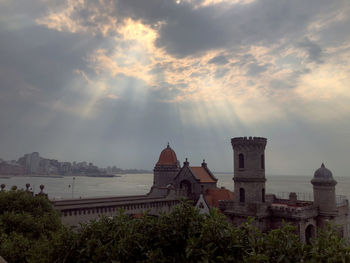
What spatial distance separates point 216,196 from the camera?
49.4 metres

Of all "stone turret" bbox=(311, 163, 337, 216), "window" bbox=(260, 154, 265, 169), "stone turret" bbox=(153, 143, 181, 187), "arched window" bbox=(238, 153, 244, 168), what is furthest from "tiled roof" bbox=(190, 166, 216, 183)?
"stone turret" bbox=(311, 163, 337, 216)

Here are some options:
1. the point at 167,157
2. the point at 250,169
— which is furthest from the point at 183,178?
the point at 250,169

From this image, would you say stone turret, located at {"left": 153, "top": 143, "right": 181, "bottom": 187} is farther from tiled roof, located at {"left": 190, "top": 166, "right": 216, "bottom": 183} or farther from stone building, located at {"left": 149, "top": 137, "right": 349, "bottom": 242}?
stone building, located at {"left": 149, "top": 137, "right": 349, "bottom": 242}

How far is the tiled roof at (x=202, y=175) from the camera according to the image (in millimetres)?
52287

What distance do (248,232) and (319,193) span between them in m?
32.3

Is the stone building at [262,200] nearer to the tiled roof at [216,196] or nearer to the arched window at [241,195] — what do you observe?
the arched window at [241,195]

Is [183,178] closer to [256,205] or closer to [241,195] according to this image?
[241,195]

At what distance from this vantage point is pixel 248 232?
33.3 feet

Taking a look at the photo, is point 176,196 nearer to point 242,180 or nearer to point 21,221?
point 242,180

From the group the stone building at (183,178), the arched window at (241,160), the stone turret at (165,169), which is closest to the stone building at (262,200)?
the arched window at (241,160)

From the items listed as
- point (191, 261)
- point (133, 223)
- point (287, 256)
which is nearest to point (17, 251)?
point (133, 223)

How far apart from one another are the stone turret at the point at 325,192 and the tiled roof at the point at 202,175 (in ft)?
65.5

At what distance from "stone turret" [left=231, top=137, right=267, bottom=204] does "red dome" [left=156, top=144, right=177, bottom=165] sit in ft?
76.7

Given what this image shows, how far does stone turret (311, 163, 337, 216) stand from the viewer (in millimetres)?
36375
